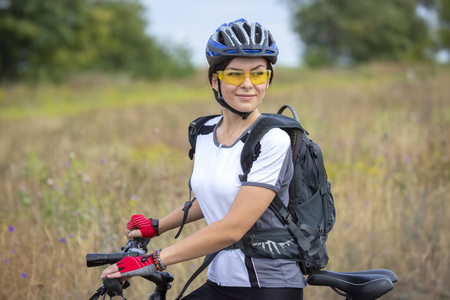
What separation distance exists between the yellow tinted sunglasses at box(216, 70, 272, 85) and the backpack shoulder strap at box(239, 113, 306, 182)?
0.72ft

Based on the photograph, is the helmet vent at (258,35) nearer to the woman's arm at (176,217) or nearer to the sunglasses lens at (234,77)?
the sunglasses lens at (234,77)

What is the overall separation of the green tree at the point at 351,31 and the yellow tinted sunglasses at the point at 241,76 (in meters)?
59.3

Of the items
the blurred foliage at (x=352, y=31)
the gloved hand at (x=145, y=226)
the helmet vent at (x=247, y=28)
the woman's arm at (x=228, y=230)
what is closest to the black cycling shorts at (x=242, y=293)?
the woman's arm at (x=228, y=230)

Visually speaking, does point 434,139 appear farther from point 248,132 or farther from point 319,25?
point 319,25

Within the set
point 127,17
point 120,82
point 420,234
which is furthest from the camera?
point 127,17

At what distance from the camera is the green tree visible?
2375 inches

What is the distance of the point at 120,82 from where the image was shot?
1331 inches

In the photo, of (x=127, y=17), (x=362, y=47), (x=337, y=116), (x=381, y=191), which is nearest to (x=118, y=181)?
(x=381, y=191)

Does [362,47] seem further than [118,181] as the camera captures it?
Yes

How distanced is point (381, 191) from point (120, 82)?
29728 mm

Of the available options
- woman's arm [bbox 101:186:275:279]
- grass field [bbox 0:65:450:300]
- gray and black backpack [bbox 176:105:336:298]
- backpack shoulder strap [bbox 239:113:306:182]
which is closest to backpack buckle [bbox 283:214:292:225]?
gray and black backpack [bbox 176:105:336:298]

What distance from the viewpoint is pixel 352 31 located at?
59.7 metres

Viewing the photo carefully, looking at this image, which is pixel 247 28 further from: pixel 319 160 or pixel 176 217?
pixel 176 217

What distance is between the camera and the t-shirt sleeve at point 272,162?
6.92ft
